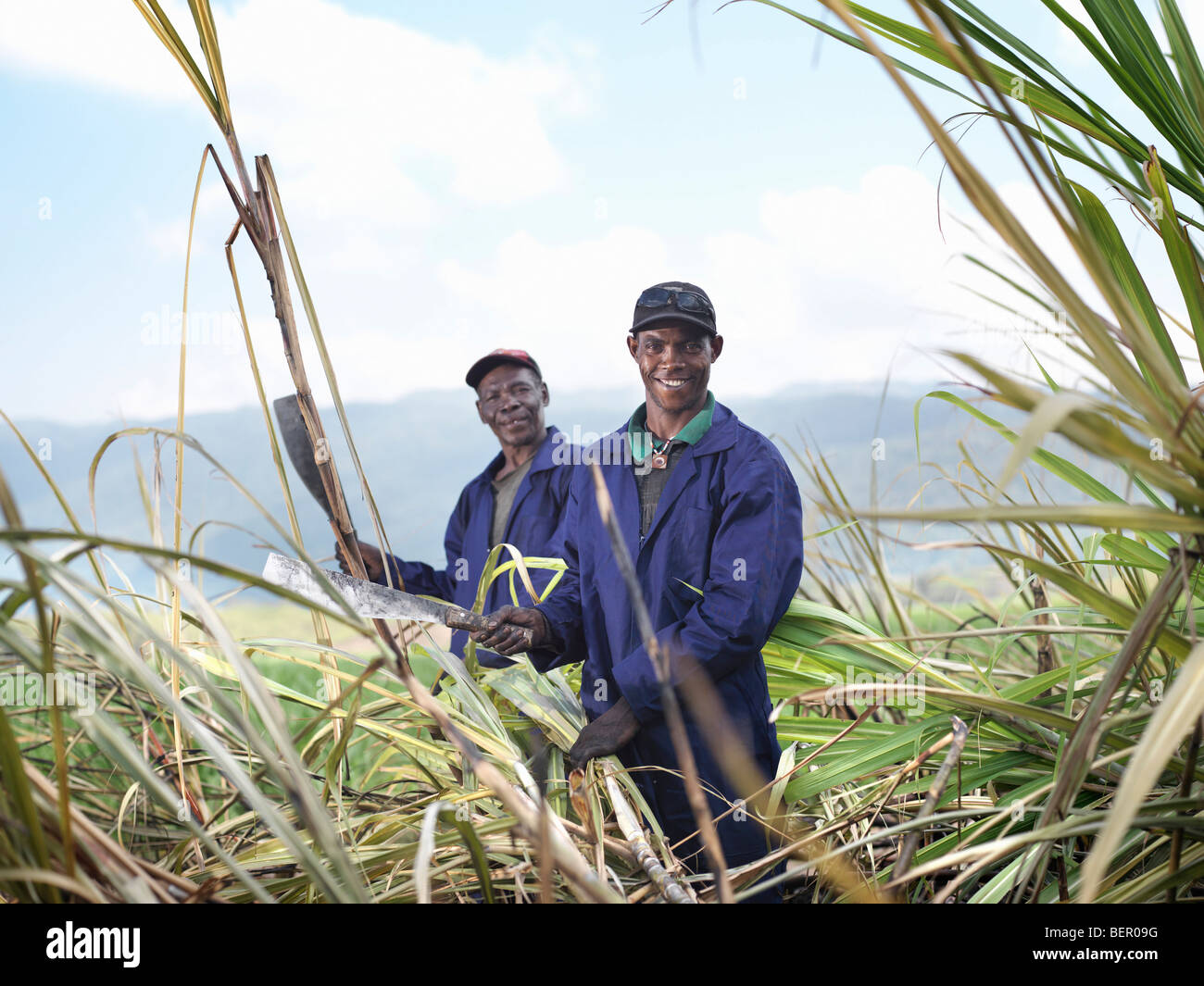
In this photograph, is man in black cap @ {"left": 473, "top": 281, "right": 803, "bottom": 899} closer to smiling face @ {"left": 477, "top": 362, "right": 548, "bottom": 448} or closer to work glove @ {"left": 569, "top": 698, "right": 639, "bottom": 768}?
work glove @ {"left": 569, "top": 698, "right": 639, "bottom": 768}

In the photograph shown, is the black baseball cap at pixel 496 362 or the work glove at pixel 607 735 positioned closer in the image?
the work glove at pixel 607 735

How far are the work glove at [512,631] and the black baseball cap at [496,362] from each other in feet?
5.36

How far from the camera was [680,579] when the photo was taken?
5.19 feet

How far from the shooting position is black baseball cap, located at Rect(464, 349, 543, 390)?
308 centimetres

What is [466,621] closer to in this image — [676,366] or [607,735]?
[607,735]

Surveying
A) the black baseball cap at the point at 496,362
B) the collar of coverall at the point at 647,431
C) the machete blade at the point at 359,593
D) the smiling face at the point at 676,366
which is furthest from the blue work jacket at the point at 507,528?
the machete blade at the point at 359,593

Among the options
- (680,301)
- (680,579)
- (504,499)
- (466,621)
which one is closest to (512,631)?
(466,621)

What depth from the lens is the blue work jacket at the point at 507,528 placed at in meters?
2.80

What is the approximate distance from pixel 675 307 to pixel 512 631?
702 millimetres

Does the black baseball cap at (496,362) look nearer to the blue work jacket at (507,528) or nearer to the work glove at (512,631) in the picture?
the blue work jacket at (507,528)

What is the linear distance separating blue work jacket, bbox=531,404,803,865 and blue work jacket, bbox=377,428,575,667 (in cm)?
95

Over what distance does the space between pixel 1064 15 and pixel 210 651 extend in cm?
181
